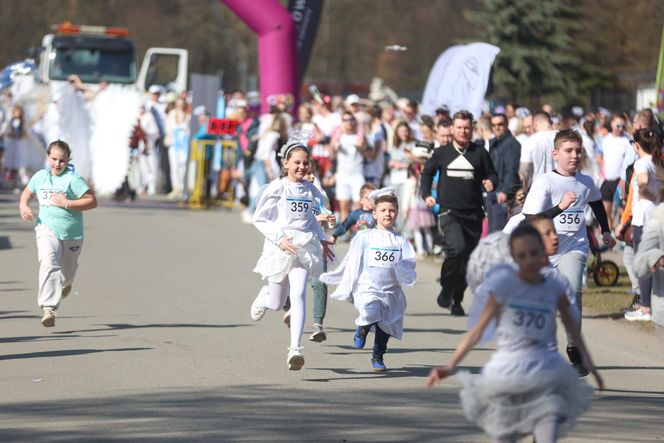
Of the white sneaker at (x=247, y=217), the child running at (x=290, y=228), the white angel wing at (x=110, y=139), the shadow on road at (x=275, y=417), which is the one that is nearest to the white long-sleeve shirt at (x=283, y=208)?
the child running at (x=290, y=228)

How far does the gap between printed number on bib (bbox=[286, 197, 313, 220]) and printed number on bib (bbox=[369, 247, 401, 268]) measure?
0.57m

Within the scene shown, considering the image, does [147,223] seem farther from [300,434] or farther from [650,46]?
[650,46]

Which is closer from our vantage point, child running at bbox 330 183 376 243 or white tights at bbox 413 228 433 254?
child running at bbox 330 183 376 243

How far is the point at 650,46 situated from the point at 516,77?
30.2ft

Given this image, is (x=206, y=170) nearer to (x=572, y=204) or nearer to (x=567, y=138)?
(x=572, y=204)

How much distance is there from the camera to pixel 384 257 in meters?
10.4

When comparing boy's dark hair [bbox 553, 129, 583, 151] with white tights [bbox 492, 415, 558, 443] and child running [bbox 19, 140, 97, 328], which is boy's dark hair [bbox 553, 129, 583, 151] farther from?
child running [bbox 19, 140, 97, 328]

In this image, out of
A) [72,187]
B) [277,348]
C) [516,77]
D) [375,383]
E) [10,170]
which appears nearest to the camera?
[375,383]

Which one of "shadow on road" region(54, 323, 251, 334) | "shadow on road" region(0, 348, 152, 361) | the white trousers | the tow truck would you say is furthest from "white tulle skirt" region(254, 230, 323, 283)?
the tow truck

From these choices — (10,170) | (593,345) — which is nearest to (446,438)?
(593,345)

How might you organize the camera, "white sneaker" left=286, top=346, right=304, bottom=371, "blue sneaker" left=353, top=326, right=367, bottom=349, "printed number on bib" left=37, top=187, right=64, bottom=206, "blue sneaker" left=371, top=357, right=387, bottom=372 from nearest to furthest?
"white sneaker" left=286, top=346, right=304, bottom=371 < "blue sneaker" left=371, top=357, right=387, bottom=372 < "blue sneaker" left=353, top=326, right=367, bottom=349 < "printed number on bib" left=37, top=187, right=64, bottom=206 < the camera

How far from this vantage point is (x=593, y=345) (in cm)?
1194

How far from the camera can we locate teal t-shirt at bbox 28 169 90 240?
39.6ft

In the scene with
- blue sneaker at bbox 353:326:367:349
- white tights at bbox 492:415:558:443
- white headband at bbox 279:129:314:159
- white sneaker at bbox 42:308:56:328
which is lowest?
white sneaker at bbox 42:308:56:328
